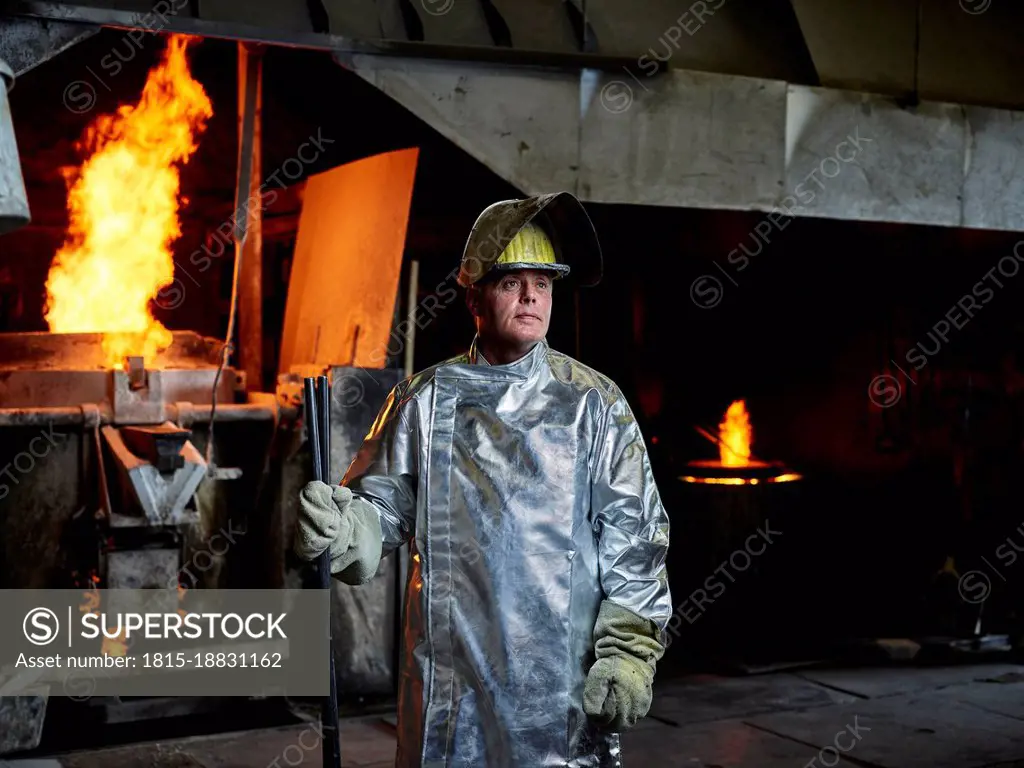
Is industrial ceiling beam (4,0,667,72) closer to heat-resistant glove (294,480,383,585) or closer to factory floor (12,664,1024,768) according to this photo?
heat-resistant glove (294,480,383,585)

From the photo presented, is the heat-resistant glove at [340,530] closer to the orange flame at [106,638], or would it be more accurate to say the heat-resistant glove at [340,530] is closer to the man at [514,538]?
the man at [514,538]

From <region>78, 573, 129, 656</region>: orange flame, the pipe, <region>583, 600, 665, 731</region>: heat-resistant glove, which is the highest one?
the pipe

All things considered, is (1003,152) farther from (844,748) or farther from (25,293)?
(25,293)

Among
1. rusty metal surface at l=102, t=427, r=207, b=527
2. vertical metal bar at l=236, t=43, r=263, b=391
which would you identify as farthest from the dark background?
rusty metal surface at l=102, t=427, r=207, b=527

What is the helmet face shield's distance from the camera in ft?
9.52

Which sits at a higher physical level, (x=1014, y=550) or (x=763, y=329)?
(x=763, y=329)

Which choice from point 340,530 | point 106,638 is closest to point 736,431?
point 106,638

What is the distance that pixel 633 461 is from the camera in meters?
2.93

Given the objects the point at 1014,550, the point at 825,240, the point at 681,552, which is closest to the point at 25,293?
the point at 681,552

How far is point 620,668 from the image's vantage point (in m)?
2.75

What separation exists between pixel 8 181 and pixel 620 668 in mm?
1685

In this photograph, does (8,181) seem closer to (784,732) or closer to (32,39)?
(32,39)

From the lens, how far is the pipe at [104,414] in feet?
16.8

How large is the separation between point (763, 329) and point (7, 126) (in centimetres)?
694
